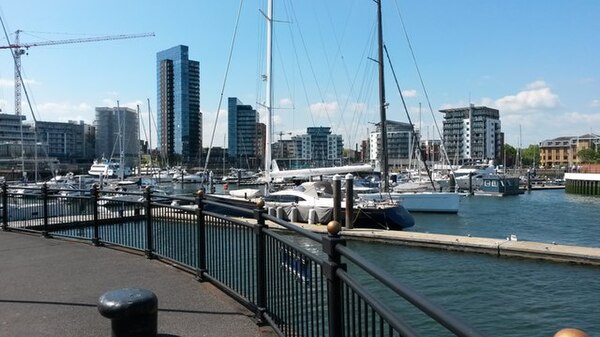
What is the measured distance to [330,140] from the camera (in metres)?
185

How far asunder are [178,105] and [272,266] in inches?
6175

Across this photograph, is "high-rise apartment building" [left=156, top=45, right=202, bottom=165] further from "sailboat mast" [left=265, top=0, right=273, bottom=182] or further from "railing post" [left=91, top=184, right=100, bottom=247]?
"railing post" [left=91, top=184, right=100, bottom=247]

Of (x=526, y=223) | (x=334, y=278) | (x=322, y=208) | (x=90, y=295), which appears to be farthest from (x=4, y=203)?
(x=526, y=223)

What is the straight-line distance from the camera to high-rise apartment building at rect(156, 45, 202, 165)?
498 feet

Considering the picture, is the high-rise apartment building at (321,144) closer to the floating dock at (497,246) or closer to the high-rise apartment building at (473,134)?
the high-rise apartment building at (473,134)

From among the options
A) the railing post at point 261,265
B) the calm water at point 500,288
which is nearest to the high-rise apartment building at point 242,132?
the calm water at point 500,288

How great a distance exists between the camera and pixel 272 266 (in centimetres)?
570

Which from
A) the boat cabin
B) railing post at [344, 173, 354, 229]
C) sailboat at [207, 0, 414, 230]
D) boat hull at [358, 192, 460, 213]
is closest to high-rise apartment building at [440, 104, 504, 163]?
the boat cabin

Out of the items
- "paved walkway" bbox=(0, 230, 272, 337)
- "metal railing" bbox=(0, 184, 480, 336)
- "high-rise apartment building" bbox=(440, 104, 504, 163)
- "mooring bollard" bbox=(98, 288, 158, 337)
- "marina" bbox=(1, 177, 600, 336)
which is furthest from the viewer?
"high-rise apartment building" bbox=(440, 104, 504, 163)

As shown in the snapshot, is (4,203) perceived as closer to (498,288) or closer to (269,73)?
(498,288)

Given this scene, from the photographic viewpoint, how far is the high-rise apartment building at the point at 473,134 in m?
172

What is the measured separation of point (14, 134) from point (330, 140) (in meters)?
101

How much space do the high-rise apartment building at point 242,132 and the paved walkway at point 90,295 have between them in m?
137

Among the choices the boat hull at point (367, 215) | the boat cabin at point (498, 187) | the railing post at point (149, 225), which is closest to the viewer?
the railing post at point (149, 225)
